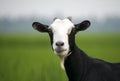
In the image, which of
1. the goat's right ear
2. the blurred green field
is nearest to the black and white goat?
the goat's right ear

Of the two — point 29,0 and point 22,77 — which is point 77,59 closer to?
point 22,77

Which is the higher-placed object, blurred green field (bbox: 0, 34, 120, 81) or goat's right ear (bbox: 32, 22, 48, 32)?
goat's right ear (bbox: 32, 22, 48, 32)

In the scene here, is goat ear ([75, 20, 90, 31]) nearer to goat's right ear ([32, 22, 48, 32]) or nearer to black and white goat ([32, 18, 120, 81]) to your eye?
black and white goat ([32, 18, 120, 81])

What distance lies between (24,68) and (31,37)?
262 mm

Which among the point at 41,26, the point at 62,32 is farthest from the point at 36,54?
the point at 62,32

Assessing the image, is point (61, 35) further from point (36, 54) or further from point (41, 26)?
point (36, 54)

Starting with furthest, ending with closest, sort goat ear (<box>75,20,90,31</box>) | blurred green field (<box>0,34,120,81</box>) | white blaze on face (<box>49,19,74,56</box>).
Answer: blurred green field (<box>0,34,120,81</box>), goat ear (<box>75,20,90,31</box>), white blaze on face (<box>49,19,74,56</box>)

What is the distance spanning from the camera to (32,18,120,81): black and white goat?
6.15 feet

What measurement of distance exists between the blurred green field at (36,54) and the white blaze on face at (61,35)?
35cm

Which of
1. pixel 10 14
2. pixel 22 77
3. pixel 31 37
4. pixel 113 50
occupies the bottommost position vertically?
pixel 22 77

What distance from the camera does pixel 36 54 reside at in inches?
91.2

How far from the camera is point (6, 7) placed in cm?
239

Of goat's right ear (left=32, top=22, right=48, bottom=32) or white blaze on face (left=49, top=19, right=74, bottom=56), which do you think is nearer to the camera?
white blaze on face (left=49, top=19, right=74, bottom=56)

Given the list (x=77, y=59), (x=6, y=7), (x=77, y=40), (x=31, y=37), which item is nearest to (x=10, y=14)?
(x=6, y=7)
